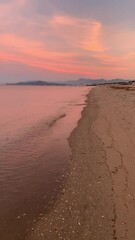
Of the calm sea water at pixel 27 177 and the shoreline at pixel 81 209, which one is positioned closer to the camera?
the shoreline at pixel 81 209

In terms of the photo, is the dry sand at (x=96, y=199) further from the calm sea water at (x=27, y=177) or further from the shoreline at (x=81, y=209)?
the calm sea water at (x=27, y=177)

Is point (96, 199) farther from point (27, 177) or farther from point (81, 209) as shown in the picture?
point (27, 177)

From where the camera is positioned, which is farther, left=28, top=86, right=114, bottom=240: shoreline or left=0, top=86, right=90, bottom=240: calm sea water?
left=0, top=86, right=90, bottom=240: calm sea water

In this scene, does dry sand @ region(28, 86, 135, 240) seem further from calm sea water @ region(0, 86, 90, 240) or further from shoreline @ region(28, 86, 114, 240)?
calm sea water @ region(0, 86, 90, 240)

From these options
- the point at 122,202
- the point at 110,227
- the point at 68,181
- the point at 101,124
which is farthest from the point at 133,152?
the point at 101,124

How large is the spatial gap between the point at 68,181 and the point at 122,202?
2.65 meters

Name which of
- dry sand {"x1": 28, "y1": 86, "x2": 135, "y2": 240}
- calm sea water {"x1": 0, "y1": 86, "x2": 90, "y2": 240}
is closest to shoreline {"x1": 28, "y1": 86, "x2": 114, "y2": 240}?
dry sand {"x1": 28, "y1": 86, "x2": 135, "y2": 240}

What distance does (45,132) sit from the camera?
72.5 ft

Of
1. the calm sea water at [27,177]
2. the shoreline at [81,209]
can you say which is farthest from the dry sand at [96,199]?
the calm sea water at [27,177]

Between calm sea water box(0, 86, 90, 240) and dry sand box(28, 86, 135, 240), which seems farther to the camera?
calm sea water box(0, 86, 90, 240)

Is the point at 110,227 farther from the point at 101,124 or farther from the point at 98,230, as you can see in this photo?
the point at 101,124

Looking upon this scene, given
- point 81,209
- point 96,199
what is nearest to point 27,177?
point 96,199

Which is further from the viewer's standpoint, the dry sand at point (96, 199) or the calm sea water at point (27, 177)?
the calm sea water at point (27, 177)

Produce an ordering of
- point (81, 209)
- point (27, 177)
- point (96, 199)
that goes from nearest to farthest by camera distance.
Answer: point (81, 209) → point (96, 199) → point (27, 177)
